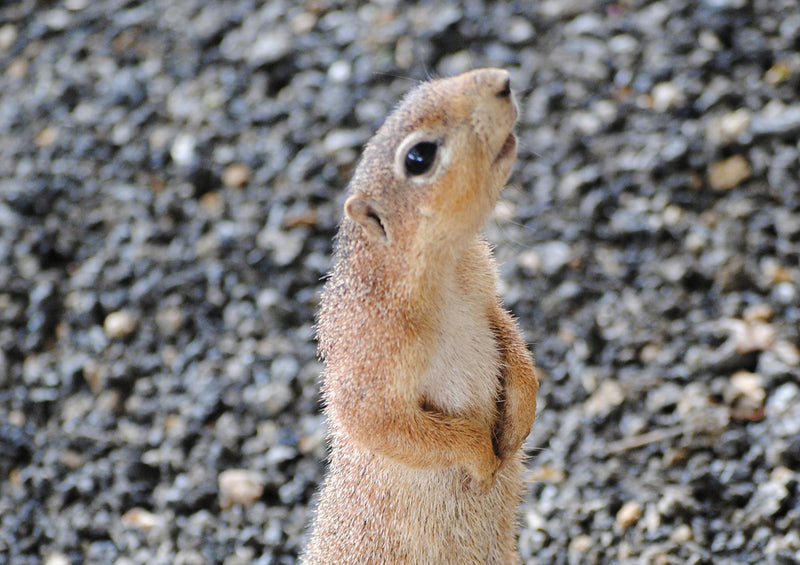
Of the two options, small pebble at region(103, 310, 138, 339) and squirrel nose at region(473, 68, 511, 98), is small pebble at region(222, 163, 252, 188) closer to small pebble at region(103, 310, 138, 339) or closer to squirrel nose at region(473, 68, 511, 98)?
small pebble at region(103, 310, 138, 339)

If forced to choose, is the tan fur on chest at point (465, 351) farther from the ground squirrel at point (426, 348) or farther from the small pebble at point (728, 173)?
the small pebble at point (728, 173)

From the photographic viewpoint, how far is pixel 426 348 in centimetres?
208

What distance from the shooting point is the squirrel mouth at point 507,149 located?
2.03m

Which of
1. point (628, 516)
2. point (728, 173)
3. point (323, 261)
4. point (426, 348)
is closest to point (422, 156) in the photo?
point (426, 348)

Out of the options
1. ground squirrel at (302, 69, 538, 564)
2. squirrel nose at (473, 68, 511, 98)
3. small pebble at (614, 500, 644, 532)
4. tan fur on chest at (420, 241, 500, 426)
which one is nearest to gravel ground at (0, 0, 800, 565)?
small pebble at (614, 500, 644, 532)

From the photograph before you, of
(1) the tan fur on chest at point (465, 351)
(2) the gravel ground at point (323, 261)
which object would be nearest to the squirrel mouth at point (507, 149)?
(1) the tan fur on chest at point (465, 351)

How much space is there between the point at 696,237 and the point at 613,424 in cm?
87

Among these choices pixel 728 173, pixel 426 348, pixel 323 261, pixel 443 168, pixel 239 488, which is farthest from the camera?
pixel 323 261

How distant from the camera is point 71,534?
127 inches

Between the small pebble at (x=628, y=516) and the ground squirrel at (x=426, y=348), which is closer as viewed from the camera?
the ground squirrel at (x=426, y=348)

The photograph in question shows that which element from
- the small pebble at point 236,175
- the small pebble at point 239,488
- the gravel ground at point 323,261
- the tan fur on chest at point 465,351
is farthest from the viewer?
the small pebble at point 236,175

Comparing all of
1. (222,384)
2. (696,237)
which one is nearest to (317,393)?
(222,384)

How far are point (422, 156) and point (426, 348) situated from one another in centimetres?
44

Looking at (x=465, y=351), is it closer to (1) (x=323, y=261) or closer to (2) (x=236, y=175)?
(1) (x=323, y=261)
